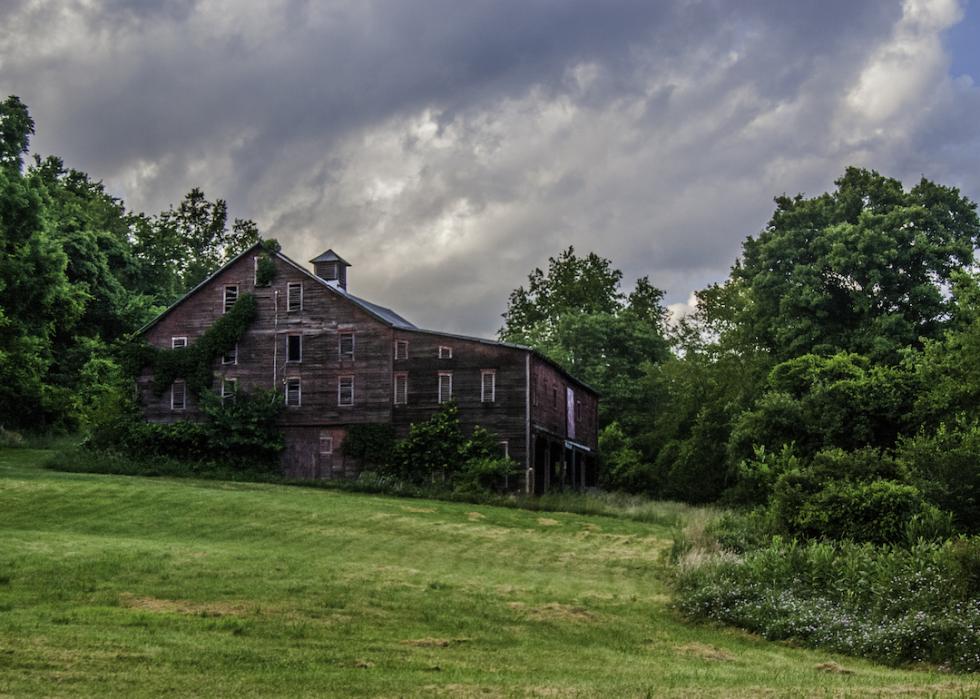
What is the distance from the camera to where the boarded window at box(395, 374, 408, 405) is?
175 feet

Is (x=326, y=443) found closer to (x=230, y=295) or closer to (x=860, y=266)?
(x=230, y=295)

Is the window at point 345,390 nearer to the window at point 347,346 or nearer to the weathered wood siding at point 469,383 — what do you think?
the window at point 347,346

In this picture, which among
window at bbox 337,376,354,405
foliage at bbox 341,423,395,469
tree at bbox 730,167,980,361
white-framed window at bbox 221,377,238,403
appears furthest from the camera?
white-framed window at bbox 221,377,238,403

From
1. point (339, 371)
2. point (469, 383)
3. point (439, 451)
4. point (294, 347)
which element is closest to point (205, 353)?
point (294, 347)

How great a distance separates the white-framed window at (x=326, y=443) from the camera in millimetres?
53719

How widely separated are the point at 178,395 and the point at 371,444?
10.6m

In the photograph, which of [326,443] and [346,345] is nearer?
[326,443]

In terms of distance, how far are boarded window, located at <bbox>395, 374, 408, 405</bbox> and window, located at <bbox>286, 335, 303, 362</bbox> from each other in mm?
5318

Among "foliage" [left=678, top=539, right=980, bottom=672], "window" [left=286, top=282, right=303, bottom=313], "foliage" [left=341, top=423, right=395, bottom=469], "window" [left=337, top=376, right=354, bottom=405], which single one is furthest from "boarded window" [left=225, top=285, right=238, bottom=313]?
"foliage" [left=678, top=539, right=980, bottom=672]

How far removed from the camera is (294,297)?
55594 millimetres

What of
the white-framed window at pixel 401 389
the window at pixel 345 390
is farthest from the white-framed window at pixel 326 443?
the white-framed window at pixel 401 389

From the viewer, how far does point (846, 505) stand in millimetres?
27516

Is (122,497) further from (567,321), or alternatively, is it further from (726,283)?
(726,283)

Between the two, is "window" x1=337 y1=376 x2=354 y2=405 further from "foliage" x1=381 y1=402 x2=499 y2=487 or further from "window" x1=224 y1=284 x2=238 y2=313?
"window" x1=224 y1=284 x2=238 y2=313
